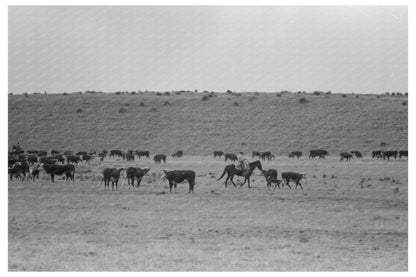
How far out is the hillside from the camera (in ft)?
213

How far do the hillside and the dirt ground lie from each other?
37834 mm

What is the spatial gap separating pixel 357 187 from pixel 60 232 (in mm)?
16432

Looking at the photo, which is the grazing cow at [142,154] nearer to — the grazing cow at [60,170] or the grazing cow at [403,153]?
the grazing cow at [60,170]

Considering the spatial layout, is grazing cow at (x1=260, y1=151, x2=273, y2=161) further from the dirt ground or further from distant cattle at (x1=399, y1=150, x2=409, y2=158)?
the dirt ground

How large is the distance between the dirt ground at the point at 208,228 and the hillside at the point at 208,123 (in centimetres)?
3783

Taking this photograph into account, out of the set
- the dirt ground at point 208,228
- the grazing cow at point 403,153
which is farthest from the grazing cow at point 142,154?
the dirt ground at point 208,228

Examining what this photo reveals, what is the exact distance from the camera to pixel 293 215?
18.5 meters

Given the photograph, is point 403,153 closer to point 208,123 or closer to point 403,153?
point 403,153

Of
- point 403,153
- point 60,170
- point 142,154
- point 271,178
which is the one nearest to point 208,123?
point 142,154

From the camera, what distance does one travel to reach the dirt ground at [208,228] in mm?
12156

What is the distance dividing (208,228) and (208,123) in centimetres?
5665

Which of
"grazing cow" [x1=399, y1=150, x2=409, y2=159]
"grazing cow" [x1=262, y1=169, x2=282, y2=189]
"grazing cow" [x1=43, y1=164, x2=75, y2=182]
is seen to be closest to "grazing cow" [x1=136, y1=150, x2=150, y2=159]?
"grazing cow" [x1=43, y1=164, x2=75, y2=182]

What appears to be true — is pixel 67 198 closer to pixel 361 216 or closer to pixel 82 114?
pixel 361 216
